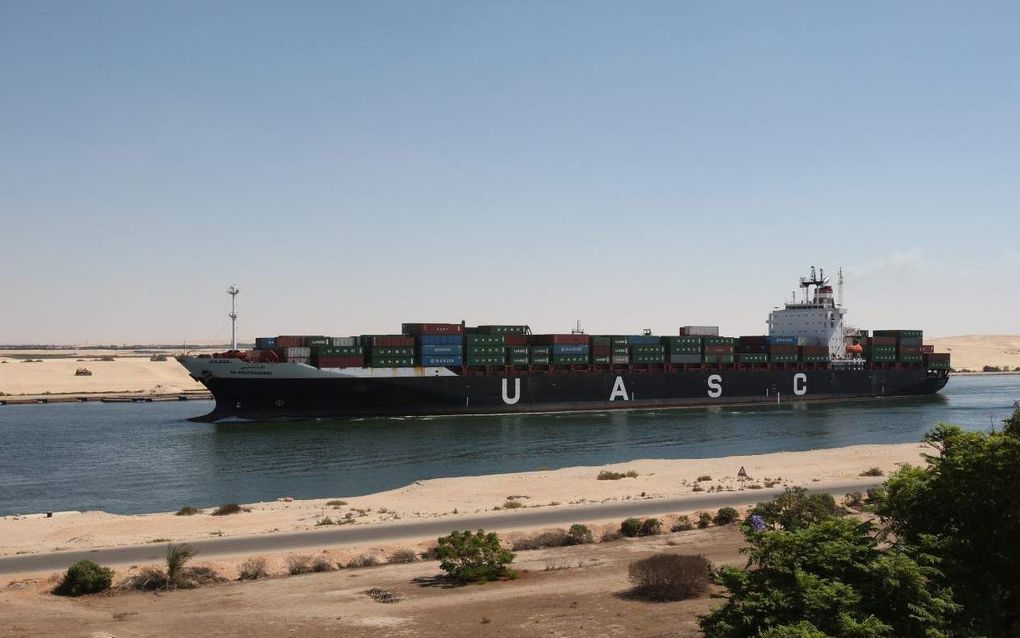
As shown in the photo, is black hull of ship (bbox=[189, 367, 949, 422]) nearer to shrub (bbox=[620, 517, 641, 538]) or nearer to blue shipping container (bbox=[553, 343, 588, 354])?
blue shipping container (bbox=[553, 343, 588, 354])

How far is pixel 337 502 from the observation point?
35.1 meters

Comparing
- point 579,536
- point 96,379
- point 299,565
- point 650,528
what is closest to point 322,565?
point 299,565

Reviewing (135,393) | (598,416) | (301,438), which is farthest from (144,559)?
(135,393)

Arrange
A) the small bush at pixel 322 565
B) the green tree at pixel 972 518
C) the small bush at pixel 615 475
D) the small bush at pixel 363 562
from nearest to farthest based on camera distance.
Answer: the green tree at pixel 972 518
the small bush at pixel 322 565
the small bush at pixel 363 562
the small bush at pixel 615 475

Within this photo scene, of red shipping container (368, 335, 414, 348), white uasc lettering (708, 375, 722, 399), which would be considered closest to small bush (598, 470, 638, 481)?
red shipping container (368, 335, 414, 348)

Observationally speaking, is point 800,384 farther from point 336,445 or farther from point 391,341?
point 336,445

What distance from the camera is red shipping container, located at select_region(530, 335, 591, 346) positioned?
80.4m

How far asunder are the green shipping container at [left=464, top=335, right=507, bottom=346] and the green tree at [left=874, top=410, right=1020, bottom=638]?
59.1 m

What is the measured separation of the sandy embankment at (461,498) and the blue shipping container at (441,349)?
92.7ft

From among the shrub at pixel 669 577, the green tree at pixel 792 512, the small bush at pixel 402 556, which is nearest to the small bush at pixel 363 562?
the small bush at pixel 402 556

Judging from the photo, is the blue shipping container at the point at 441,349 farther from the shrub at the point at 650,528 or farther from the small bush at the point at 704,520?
the shrub at the point at 650,528

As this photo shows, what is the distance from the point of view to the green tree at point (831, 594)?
1309cm

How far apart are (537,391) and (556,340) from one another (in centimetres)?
562

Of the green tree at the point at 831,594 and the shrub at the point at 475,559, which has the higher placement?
the green tree at the point at 831,594
